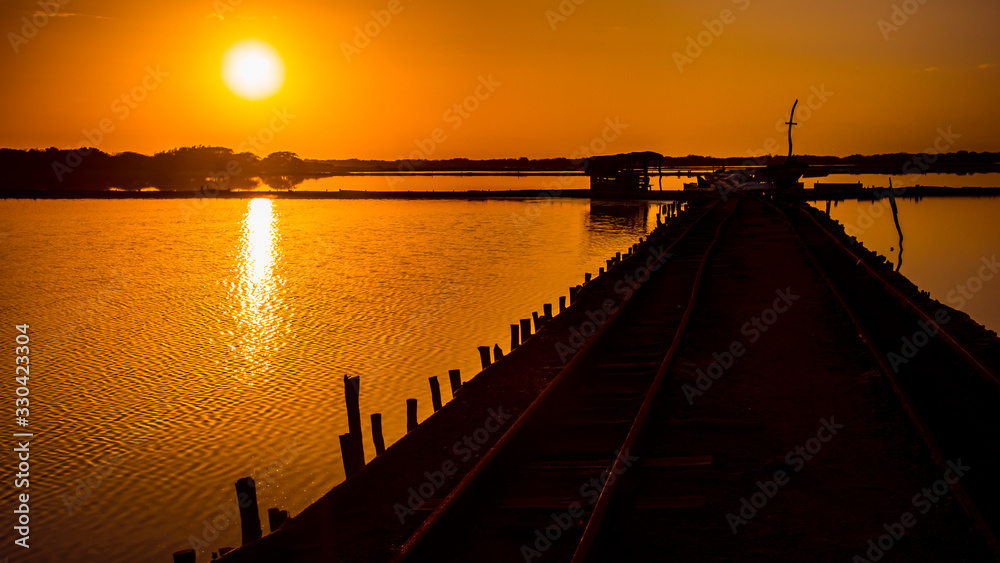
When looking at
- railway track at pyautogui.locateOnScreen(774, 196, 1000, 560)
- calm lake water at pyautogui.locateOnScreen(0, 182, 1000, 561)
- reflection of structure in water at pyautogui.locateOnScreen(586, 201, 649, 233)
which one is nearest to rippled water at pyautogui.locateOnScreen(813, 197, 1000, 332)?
calm lake water at pyautogui.locateOnScreen(0, 182, 1000, 561)

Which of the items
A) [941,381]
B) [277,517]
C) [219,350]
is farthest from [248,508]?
[219,350]

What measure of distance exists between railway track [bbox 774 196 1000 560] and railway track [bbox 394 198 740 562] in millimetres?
2426

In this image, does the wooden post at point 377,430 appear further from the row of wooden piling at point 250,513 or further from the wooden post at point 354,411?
the row of wooden piling at point 250,513

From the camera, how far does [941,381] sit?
9188 millimetres

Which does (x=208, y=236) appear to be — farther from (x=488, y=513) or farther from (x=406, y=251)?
(x=488, y=513)

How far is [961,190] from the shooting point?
76688 millimetres

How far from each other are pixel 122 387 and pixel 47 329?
750 cm

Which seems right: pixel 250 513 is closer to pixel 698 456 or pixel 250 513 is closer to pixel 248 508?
pixel 248 508

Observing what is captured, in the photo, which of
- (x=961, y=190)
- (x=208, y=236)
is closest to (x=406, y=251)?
(x=208, y=236)

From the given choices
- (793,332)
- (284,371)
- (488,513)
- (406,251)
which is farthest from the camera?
(406,251)

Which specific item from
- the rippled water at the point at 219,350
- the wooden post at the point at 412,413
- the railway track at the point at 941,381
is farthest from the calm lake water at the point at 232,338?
the railway track at the point at 941,381

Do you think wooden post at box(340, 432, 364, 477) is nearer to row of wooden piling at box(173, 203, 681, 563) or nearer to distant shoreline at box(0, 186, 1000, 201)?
row of wooden piling at box(173, 203, 681, 563)

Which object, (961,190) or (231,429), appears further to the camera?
(961,190)

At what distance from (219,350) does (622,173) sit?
6701 cm
